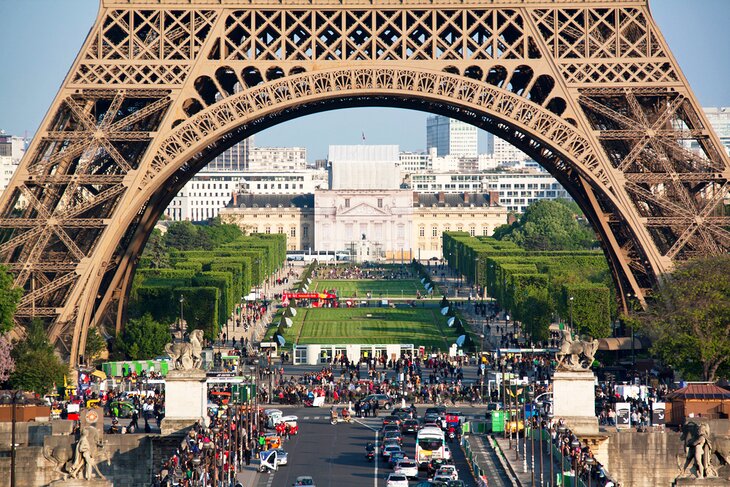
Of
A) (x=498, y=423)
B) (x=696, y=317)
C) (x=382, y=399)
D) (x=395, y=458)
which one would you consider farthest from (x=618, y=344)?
(x=395, y=458)

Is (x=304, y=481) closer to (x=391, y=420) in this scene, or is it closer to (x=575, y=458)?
(x=575, y=458)

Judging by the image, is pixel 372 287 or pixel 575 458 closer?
pixel 575 458

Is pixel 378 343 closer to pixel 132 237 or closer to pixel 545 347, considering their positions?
pixel 545 347

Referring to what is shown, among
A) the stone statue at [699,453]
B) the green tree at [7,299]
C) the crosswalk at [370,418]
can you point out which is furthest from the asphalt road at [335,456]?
the stone statue at [699,453]

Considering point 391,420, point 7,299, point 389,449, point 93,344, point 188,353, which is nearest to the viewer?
point 188,353

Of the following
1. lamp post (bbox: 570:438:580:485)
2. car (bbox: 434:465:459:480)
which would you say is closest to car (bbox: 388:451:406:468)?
car (bbox: 434:465:459:480)

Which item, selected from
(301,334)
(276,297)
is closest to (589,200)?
(301,334)

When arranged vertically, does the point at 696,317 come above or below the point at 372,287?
below
